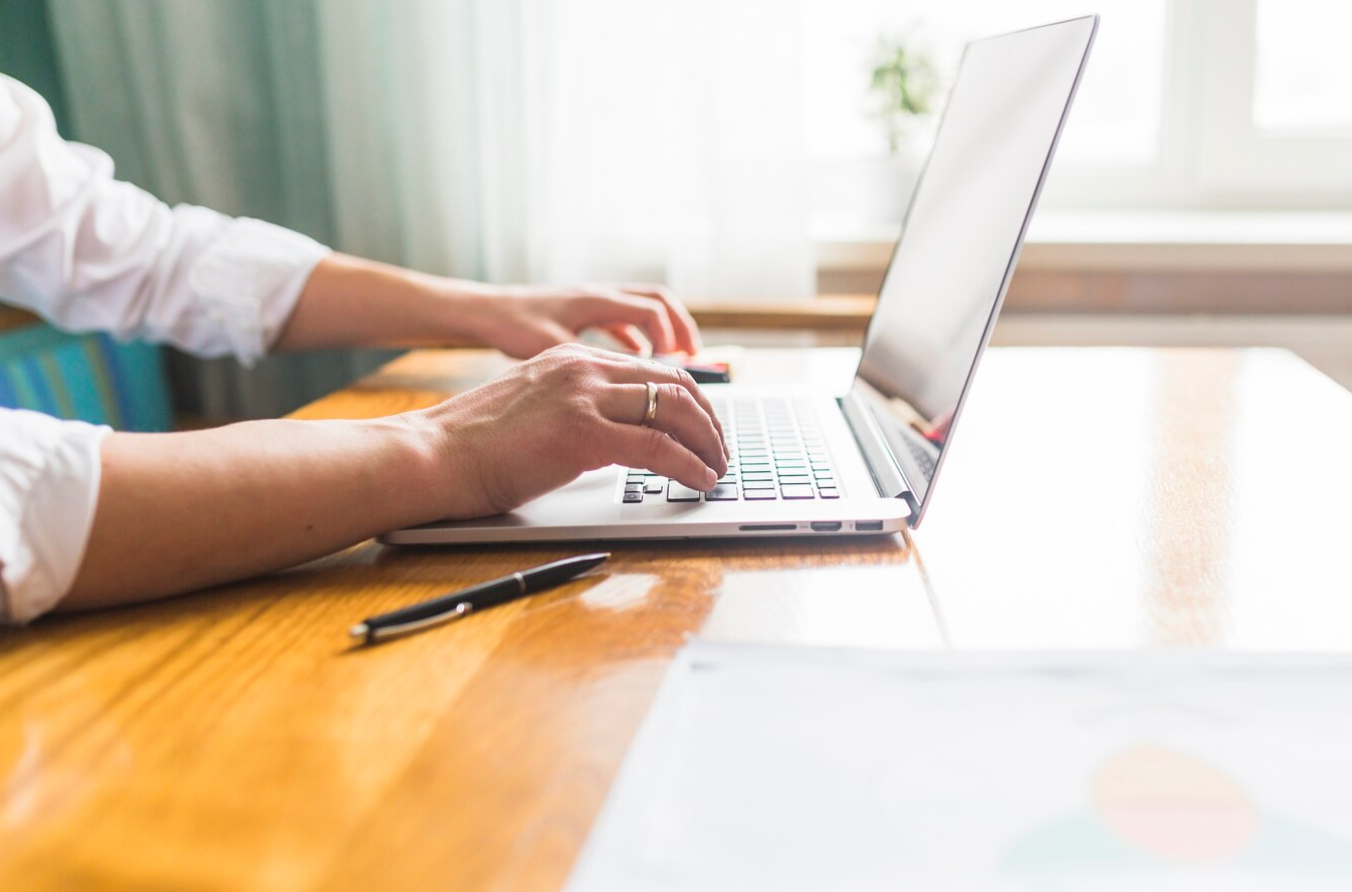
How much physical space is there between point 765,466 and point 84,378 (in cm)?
109

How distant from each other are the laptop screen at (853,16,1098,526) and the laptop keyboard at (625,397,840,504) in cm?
5

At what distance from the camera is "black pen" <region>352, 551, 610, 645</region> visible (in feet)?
1.70

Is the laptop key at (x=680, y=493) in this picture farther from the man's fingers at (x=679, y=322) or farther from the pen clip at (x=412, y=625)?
the man's fingers at (x=679, y=322)

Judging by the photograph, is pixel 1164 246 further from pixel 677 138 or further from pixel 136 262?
pixel 136 262

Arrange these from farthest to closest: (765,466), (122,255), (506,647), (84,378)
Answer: (84,378)
(122,255)
(765,466)
(506,647)

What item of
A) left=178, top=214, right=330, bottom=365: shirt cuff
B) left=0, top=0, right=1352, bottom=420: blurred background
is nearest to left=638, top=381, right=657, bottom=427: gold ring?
left=178, top=214, right=330, bottom=365: shirt cuff

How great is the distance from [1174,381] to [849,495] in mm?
528

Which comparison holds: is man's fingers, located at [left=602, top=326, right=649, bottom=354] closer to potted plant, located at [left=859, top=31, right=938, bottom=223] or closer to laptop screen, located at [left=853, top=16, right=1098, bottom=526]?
laptop screen, located at [left=853, top=16, right=1098, bottom=526]

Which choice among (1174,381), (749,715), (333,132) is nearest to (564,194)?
(333,132)

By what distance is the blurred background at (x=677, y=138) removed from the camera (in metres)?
1.57

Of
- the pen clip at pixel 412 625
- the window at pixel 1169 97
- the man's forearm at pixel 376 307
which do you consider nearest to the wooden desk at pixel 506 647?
the pen clip at pixel 412 625

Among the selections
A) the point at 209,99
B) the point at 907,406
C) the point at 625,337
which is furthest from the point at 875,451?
the point at 209,99

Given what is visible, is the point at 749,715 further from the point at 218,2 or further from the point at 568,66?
the point at 218,2

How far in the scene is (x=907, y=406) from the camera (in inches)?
29.5
